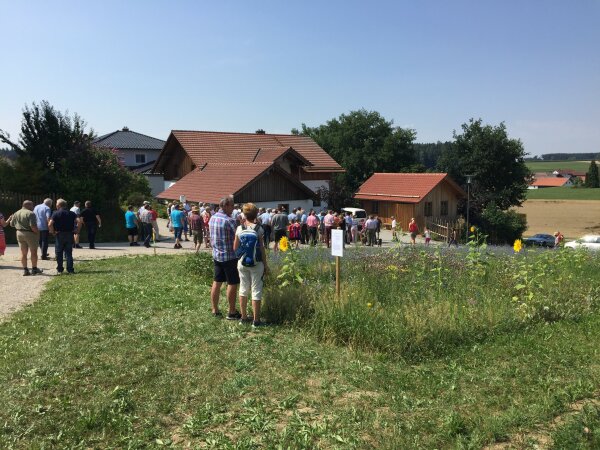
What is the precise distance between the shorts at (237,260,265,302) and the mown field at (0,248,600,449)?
48 cm

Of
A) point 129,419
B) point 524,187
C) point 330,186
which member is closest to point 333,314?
point 129,419

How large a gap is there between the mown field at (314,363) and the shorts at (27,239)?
2.05 meters

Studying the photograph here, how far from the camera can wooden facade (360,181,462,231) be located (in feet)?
118

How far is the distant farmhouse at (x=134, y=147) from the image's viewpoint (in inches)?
2046

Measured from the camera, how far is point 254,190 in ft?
89.9

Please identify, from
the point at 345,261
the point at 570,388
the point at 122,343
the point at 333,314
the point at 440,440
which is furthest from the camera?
the point at 345,261

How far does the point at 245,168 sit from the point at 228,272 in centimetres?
2260

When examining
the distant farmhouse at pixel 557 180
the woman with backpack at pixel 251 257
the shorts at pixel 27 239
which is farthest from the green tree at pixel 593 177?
the woman with backpack at pixel 251 257

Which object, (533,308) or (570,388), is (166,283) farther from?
(570,388)

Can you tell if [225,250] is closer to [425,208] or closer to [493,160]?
[425,208]

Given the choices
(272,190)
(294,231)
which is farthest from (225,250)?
(272,190)

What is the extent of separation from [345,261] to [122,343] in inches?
207

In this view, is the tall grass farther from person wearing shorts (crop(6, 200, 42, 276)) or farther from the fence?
the fence

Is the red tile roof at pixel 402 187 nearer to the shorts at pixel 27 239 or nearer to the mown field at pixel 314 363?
the mown field at pixel 314 363
